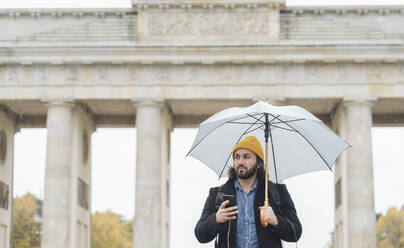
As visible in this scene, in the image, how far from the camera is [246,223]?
32.2 feet

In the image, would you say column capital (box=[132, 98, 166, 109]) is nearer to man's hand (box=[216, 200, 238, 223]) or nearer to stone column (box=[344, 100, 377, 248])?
stone column (box=[344, 100, 377, 248])

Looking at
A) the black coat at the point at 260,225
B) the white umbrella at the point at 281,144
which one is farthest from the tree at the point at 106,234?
the black coat at the point at 260,225

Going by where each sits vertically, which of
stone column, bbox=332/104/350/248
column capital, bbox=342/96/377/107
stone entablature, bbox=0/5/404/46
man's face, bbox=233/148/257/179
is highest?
stone entablature, bbox=0/5/404/46

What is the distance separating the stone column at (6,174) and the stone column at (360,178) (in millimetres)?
21913

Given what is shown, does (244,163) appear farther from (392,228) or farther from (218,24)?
(392,228)

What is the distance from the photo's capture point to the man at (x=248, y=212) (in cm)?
961

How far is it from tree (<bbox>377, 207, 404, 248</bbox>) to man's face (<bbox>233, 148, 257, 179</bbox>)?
100.0m

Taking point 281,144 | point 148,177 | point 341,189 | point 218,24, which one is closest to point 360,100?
point 341,189

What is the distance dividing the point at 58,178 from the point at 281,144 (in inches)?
1567

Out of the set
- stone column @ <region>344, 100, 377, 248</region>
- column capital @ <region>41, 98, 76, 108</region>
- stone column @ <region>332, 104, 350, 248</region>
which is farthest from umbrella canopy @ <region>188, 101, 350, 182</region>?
column capital @ <region>41, 98, 76, 108</region>

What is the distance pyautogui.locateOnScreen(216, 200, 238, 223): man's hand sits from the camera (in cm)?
950

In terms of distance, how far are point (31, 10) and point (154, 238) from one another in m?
15.6

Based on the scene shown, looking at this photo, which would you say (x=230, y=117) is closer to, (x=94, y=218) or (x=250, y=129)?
(x=250, y=129)

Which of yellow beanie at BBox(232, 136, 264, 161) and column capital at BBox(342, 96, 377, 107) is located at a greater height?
column capital at BBox(342, 96, 377, 107)
